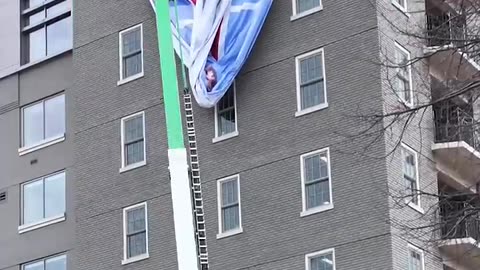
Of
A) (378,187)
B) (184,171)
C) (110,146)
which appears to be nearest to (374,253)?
(378,187)

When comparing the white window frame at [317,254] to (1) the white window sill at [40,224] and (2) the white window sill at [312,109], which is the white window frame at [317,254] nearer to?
(2) the white window sill at [312,109]

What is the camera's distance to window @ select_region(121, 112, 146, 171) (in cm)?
4859

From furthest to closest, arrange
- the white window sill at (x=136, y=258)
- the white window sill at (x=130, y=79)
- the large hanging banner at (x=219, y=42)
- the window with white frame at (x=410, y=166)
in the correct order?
the white window sill at (x=130, y=79), the white window sill at (x=136, y=258), the large hanging banner at (x=219, y=42), the window with white frame at (x=410, y=166)

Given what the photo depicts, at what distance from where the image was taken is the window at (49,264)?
50.8 metres

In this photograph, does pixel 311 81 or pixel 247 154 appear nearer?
pixel 311 81

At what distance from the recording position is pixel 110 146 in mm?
49656

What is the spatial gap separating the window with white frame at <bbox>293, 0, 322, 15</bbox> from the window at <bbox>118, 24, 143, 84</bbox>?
683 centimetres

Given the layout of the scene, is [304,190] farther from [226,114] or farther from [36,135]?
[36,135]

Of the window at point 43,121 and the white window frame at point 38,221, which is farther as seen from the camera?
the window at point 43,121

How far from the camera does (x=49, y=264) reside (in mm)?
51312

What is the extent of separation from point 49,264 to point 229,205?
927 cm

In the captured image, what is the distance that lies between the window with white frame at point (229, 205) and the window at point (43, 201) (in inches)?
324

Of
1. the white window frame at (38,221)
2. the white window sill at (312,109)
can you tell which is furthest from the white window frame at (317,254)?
the white window frame at (38,221)

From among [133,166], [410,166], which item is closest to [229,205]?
[133,166]
